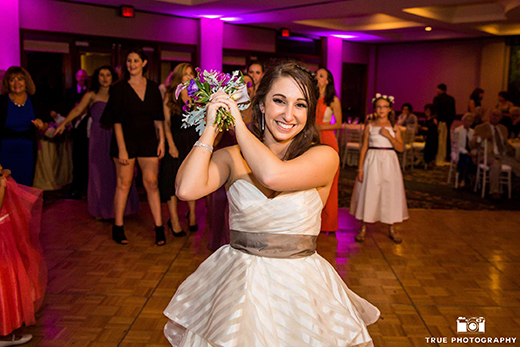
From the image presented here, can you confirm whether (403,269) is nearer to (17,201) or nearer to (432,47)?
(17,201)

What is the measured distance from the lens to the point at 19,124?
4723 millimetres

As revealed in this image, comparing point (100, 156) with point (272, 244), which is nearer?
point (272, 244)

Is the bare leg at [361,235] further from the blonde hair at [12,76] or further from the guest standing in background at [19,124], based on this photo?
the blonde hair at [12,76]

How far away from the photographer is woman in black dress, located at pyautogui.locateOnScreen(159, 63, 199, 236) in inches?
177

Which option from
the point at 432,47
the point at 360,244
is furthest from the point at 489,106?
the point at 360,244

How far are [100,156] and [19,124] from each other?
868mm

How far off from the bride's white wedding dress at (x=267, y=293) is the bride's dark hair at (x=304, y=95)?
0.18 meters

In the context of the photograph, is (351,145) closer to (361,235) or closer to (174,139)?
(361,235)

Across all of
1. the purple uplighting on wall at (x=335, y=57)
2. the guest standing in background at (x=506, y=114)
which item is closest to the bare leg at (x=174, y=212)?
the guest standing in background at (x=506, y=114)

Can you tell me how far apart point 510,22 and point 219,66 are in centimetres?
655

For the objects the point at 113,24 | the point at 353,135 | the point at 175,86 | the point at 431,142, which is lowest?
the point at 431,142

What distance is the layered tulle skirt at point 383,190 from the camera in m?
4.73

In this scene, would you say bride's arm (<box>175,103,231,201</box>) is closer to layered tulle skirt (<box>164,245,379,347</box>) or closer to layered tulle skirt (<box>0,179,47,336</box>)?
layered tulle skirt (<box>164,245,379,347</box>)

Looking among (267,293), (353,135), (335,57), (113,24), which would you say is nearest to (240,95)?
(267,293)
